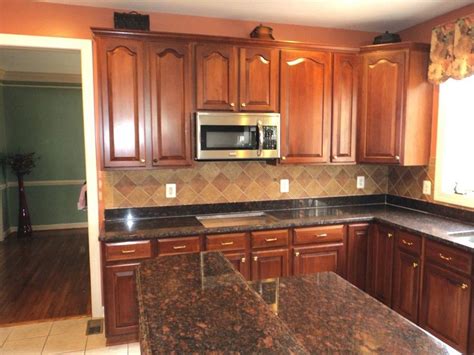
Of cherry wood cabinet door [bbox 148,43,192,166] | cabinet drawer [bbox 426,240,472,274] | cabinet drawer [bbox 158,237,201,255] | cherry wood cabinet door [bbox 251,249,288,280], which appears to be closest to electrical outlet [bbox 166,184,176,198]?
cherry wood cabinet door [bbox 148,43,192,166]

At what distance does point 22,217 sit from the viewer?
19.1 ft

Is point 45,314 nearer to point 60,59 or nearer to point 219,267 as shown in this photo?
point 219,267

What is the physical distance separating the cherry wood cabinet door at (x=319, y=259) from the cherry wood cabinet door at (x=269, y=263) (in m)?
0.10

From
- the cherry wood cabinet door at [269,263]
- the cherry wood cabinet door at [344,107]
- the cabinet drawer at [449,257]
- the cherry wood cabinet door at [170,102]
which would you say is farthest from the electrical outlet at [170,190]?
the cabinet drawer at [449,257]

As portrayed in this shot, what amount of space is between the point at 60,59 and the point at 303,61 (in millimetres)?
3547

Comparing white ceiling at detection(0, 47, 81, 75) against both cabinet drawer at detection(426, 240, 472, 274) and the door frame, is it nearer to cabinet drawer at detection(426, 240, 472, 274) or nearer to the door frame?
the door frame

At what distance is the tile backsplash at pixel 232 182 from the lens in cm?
311

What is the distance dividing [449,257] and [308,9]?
7.15 feet

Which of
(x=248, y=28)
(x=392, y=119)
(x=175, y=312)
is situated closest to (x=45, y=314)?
(x=175, y=312)

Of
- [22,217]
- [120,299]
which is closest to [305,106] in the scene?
[120,299]

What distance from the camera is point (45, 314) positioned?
10.5 feet

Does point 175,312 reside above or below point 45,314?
above

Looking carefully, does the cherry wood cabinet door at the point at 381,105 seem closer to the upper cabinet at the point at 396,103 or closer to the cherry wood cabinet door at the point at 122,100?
the upper cabinet at the point at 396,103

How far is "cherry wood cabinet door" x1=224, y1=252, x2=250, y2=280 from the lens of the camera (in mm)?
2834
